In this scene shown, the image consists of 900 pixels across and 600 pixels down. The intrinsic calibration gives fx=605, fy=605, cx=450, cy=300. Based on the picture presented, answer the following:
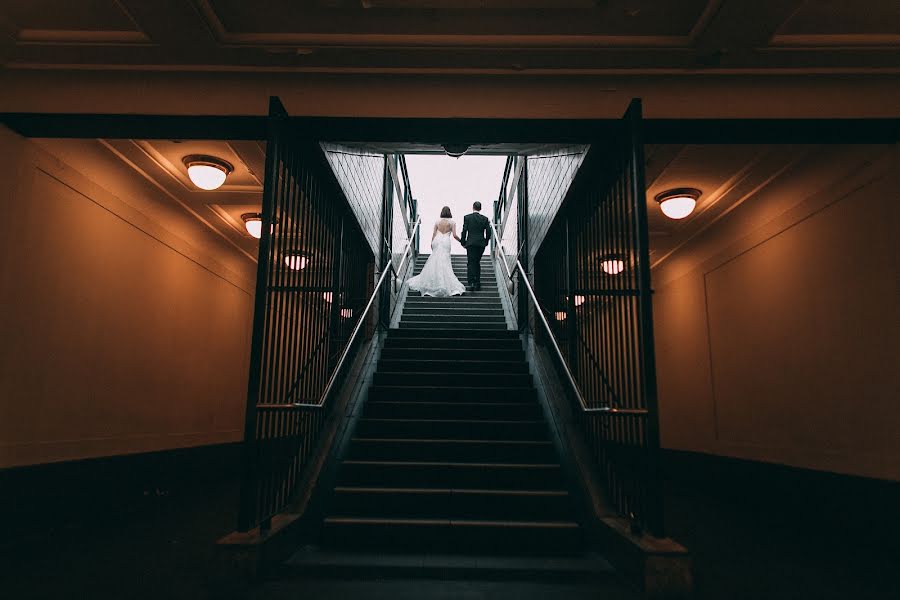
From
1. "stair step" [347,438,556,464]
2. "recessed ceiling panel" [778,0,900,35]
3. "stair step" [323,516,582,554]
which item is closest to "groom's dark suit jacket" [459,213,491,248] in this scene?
"stair step" [347,438,556,464]

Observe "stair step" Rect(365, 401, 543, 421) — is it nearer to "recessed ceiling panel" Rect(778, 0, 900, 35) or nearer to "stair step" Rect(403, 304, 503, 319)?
"stair step" Rect(403, 304, 503, 319)

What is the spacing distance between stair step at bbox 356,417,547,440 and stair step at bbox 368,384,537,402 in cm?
47

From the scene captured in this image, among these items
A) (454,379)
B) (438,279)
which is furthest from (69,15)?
(438,279)

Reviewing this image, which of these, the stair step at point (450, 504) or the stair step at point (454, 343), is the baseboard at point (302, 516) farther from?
the stair step at point (454, 343)

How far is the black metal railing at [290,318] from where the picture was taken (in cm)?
357

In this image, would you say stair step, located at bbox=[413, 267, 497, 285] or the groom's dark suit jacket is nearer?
the groom's dark suit jacket

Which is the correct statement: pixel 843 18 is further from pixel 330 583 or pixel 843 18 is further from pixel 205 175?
pixel 205 175

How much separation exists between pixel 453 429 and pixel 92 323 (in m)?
3.39

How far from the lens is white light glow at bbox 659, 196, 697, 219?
5855 mm

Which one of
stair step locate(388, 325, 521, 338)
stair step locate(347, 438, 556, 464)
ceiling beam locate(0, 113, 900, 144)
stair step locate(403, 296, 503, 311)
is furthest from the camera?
stair step locate(403, 296, 503, 311)

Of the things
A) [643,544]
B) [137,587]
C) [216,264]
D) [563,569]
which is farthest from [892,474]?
[216,264]

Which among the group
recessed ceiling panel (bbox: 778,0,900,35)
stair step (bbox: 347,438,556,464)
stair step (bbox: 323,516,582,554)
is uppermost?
recessed ceiling panel (bbox: 778,0,900,35)

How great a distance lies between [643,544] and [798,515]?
2.97 m

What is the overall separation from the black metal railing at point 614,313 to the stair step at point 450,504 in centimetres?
46
